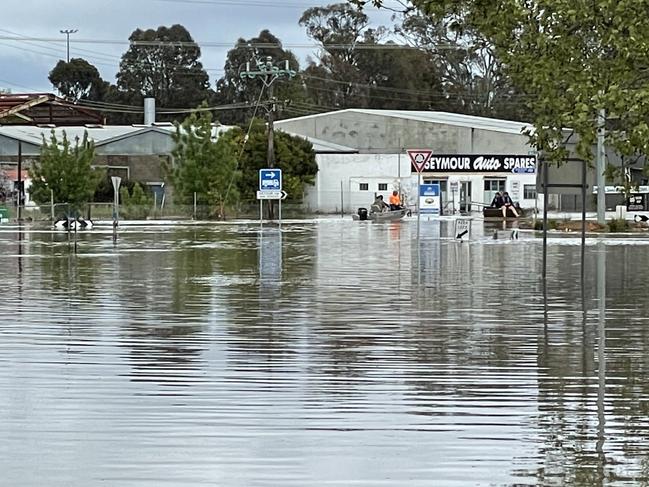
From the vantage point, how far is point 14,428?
9.11 m

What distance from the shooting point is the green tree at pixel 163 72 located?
371 feet

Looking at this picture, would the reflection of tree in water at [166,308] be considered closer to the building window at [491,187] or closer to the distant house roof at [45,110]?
the distant house roof at [45,110]

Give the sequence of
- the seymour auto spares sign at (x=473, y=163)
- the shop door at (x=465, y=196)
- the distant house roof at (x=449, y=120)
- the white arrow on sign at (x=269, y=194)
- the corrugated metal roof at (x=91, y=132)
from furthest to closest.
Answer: the distant house roof at (x=449, y=120) → the seymour auto spares sign at (x=473, y=163) → the shop door at (x=465, y=196) → the corrugated metal roof at (x=91, y=132) → the white arrow on sign at (x=269, y=194)

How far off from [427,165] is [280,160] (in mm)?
9111

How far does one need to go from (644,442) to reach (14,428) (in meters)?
4.39

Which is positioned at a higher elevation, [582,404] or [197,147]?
[197,147]

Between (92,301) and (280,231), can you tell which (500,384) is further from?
(280,231)

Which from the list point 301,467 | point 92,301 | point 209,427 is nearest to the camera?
point 301,467

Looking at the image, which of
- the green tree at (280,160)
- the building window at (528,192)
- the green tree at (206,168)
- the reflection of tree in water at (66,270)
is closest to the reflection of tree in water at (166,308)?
the reflection of tree in water at (66,270)

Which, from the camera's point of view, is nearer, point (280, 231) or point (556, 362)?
point (556, 362)

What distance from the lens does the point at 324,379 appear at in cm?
1150

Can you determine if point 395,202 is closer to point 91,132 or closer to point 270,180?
point 270,180

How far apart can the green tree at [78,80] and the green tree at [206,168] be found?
47371mm

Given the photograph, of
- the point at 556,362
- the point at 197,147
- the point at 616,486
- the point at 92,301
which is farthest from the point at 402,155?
the point at 616,486
